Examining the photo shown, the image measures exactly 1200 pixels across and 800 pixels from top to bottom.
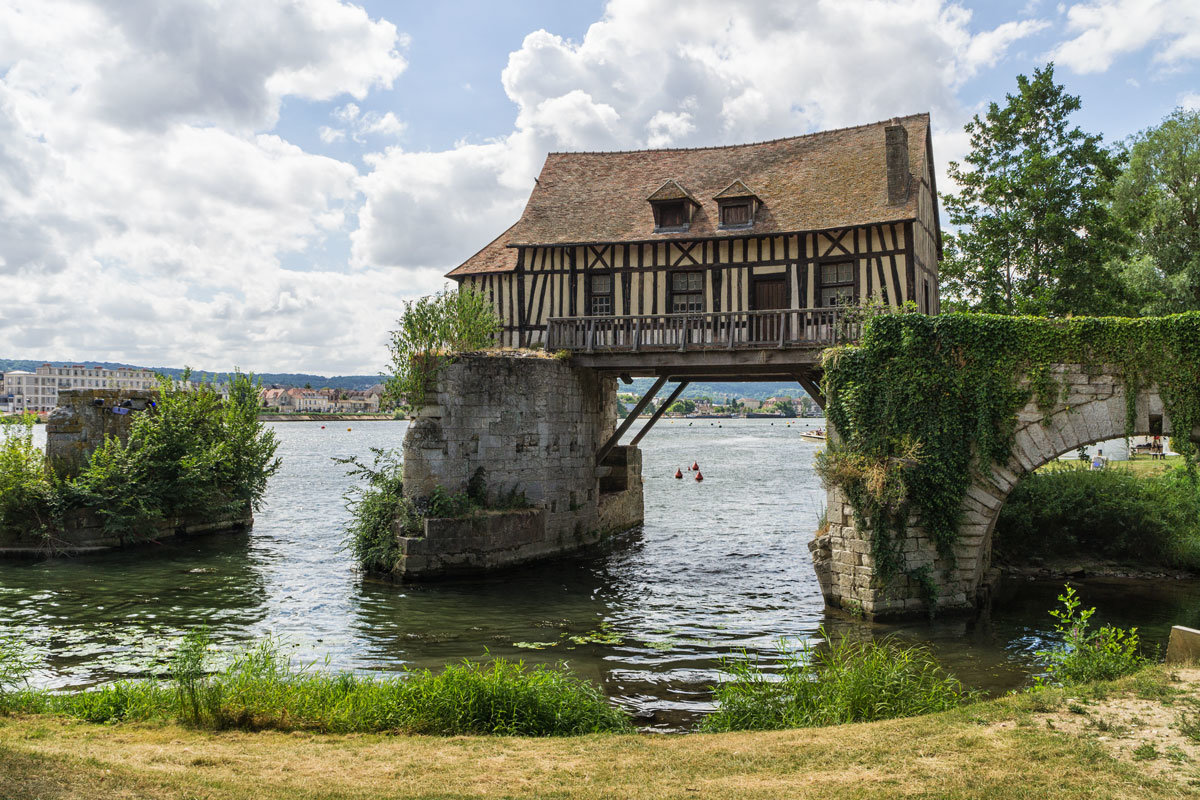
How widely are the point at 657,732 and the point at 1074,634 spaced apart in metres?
4.24

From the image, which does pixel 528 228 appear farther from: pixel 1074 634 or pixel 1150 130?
pixel 1150 130

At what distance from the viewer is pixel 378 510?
17203 millimetres

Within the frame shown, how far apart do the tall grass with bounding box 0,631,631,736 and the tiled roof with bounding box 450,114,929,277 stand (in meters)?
13.7

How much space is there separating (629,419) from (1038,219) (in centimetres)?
1331

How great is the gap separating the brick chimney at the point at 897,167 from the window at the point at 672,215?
190 inches

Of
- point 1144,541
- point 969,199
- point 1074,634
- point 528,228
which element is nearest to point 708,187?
point 528,228

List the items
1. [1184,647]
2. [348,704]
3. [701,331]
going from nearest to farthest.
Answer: [348,704]
[1184,647]
[701,331]

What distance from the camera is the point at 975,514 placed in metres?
12.8

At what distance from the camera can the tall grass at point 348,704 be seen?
7.31m

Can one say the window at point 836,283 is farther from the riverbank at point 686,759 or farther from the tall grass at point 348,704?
the tall grass at point 348,704

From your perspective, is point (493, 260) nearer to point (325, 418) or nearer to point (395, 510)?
point (395, 510)

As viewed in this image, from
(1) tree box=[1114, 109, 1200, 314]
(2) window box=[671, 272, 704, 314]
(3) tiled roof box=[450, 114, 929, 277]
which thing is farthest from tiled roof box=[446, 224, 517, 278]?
(1) tree box=[1114, 109, 1200, 314]

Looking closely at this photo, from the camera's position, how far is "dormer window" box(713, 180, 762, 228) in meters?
19.7

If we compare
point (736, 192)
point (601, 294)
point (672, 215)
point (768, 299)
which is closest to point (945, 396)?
point (768, 299)
